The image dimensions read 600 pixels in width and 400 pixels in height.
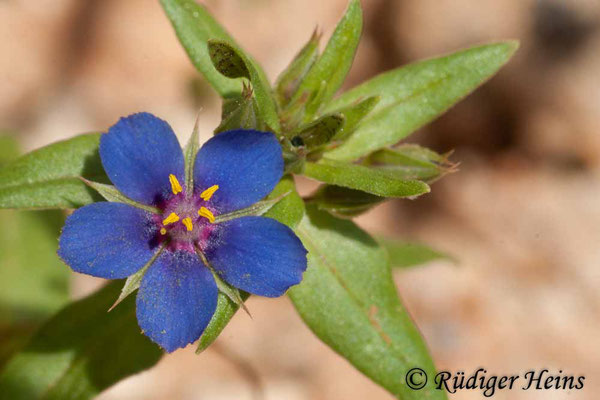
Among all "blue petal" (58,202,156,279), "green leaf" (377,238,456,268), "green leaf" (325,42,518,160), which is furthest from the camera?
"green leaf" (377,238,456,268)

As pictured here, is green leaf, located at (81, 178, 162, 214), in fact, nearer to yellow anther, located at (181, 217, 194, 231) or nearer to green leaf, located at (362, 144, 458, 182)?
yellow anther, located at (181, 217, 194, 231)

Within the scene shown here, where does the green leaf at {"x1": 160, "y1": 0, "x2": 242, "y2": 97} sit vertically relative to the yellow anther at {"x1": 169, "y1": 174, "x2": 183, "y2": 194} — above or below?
above

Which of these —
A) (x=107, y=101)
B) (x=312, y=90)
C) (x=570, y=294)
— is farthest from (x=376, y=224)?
(x=312, y=90)

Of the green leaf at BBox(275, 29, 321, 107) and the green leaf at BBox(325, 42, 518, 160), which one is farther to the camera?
the green leaf at BBox(325, 42, 518, 160)

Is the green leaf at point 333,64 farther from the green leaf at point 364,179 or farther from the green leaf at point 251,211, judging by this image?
the green leaf at point 251,211

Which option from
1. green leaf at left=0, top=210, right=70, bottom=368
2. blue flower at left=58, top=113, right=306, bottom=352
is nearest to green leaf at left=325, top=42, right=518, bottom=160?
blue flower at left=58, top=113, right=306, bottom=352
